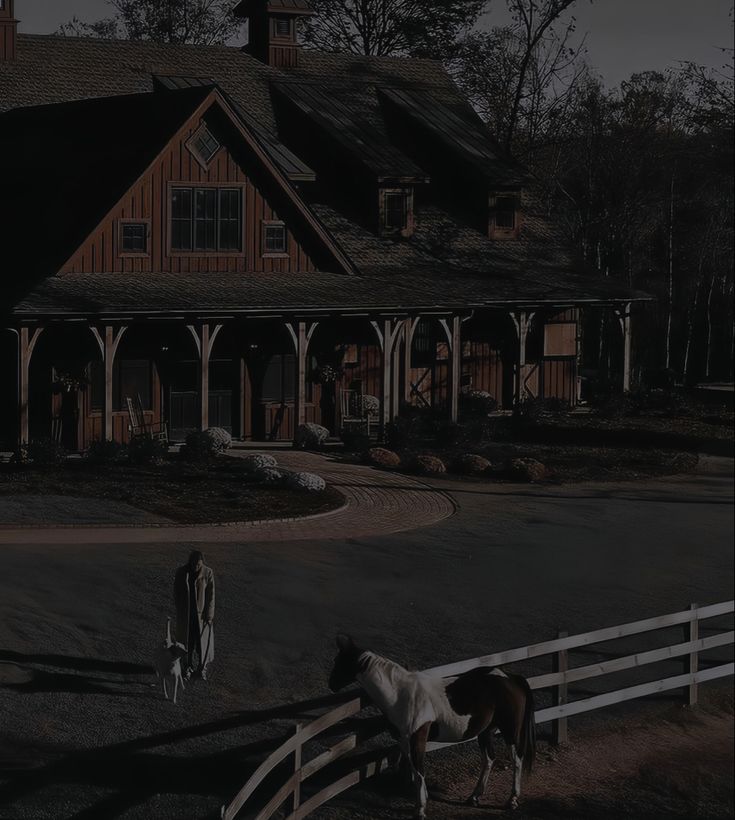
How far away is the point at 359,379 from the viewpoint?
962 inches

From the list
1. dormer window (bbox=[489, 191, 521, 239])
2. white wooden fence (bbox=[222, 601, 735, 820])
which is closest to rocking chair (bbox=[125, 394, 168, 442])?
white wooden fence (bbox=[222, 601, 735, 820])

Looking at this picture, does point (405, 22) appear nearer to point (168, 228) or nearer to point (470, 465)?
point (470, 465)

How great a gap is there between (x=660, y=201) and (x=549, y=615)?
15.6 feet

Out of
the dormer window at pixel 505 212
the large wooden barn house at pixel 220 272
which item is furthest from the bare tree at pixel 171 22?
the dormer window at pixel 505 212

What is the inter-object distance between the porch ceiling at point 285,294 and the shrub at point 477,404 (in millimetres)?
2685

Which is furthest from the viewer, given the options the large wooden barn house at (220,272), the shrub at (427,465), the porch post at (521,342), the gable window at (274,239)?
the gable window at (274,239)

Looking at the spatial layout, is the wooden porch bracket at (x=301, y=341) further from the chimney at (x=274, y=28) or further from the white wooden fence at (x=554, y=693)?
the white wooden fence at (x=554, y=693)

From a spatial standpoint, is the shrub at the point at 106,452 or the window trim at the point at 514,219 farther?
the window trim at the point at 514,219

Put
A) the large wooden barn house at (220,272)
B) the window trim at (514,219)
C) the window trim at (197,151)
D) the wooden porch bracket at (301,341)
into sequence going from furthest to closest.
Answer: the window trim at (514,219) < the window trim at (197,151) < the wooden porch bracket at (301,341) < the large wooden barn house at (220,272)

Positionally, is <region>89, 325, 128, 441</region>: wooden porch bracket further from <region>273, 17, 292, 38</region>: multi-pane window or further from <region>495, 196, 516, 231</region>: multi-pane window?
<region>495, 196, 516, 231</region>: multi-pane window

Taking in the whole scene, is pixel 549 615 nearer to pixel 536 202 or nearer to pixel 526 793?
pixel 526 793

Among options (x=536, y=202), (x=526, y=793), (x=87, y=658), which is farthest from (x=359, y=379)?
(x=526, y=793)

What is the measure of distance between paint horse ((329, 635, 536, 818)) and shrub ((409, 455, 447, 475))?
468cm

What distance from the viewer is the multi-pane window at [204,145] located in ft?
78.3
